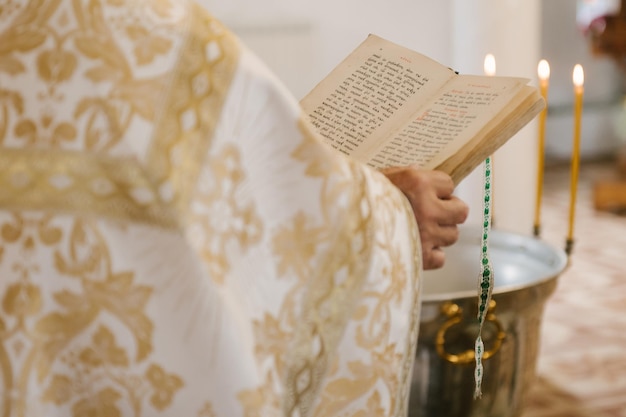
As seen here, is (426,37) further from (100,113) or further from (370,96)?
(100,113)

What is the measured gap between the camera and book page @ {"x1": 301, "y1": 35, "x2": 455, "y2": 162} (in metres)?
0.95

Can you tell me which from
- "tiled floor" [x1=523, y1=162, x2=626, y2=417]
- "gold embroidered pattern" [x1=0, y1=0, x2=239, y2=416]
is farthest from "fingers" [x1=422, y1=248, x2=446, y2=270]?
"tiled floor" [x1=523, y1=162, x2=626, y2=417]

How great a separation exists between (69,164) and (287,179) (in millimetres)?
169

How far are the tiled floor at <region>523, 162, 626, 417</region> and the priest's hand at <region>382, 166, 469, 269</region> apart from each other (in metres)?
1.20

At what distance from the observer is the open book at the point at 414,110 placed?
871 millimetres

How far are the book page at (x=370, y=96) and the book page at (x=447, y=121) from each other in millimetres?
18

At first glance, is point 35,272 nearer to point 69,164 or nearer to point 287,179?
point 69,164

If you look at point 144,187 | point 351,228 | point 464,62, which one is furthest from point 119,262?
point 464,62

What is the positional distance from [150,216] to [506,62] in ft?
7.29

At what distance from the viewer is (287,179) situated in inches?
26.5

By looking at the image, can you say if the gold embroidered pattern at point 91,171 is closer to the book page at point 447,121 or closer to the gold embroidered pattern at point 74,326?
the gold embroidered pattern at point 74,326

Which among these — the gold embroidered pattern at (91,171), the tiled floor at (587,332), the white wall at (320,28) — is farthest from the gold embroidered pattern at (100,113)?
the white wall at (320,28)

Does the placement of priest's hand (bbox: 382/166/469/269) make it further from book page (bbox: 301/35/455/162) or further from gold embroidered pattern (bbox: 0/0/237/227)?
gold embroidered pattern (bbox: 0/0/237/227)

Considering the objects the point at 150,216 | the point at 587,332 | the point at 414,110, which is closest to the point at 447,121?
the point at 414,110
